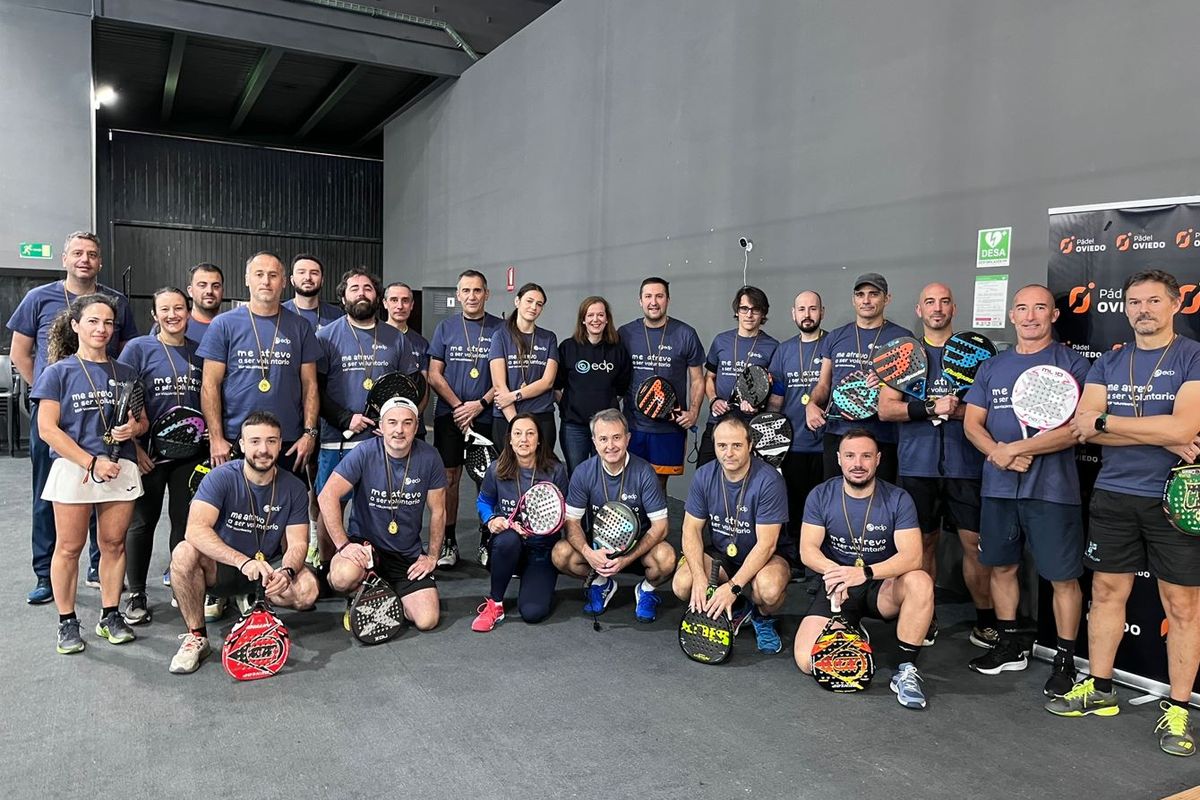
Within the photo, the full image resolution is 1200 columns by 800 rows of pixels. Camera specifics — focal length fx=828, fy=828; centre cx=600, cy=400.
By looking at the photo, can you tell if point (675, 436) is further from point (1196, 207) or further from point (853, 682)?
point (1196, 207)

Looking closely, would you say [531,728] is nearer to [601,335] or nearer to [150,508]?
[150,508]

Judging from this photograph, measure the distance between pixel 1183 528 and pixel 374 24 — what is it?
10.0 metres

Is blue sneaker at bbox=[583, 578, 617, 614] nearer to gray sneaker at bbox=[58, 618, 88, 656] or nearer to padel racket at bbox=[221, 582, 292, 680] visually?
padel racket at bbox=[221, 582, 292, 680]

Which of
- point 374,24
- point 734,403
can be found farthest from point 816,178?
point 374,24

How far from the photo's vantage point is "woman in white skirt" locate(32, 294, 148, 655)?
331 centimetres

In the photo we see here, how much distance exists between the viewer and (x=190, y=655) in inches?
127

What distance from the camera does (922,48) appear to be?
4582mm

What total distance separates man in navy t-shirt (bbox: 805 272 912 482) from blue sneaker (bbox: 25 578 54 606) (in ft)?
A: 12.7

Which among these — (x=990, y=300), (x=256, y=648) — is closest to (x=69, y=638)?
(x=256, y=648)

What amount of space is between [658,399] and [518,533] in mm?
1170

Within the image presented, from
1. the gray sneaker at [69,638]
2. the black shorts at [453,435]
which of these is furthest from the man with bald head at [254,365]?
the black shorts at [453,435]

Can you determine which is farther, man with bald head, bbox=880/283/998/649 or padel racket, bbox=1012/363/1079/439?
Result: man with bald head, bbox=880/283/998/649

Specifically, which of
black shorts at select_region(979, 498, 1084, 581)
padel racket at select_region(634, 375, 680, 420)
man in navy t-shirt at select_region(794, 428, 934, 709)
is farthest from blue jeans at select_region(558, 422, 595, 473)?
black shorts at select_region(979, 498, 1084, 581)

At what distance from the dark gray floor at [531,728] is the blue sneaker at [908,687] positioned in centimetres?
4
